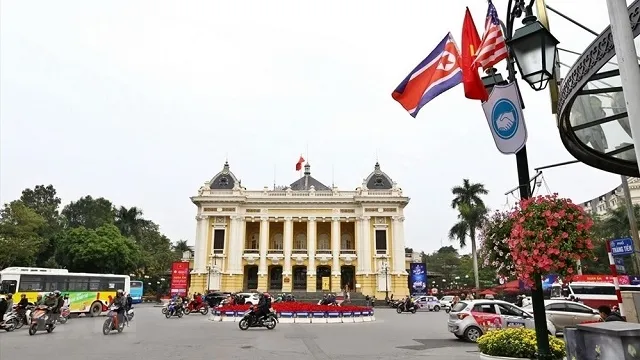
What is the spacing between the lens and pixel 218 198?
5378 centimetres

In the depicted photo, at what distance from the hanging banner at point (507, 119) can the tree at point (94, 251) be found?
5102 centimetres

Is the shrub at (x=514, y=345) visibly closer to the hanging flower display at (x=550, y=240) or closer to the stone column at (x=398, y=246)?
the hanging flower display at (x=550, y=240)

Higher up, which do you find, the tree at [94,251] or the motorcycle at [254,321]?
the tree at [94,251]

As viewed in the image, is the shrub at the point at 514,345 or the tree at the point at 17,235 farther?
the tree at the point at 17,235

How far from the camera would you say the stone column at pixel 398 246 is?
51.6 meters

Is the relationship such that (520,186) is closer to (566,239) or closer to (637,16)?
(566,239)

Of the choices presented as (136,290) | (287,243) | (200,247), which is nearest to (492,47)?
Answer: (287,243)

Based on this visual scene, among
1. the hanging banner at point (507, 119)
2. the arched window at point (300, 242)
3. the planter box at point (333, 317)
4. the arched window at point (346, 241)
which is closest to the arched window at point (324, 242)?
the arched window at point (346, 241)

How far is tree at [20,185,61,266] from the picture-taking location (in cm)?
5372

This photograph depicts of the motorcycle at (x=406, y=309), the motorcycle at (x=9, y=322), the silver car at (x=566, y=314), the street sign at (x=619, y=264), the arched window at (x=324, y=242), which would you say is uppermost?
the arched window at (x=324, y=242)

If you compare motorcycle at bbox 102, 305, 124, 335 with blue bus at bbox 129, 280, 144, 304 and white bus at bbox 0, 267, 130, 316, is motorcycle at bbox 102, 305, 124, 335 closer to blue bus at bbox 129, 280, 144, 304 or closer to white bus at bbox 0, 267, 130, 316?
white bus at bbox 0, 267, 130, 316

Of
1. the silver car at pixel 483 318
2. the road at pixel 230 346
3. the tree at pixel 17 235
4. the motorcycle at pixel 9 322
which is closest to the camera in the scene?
the road at pixel 230 346

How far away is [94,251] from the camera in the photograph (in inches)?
1939

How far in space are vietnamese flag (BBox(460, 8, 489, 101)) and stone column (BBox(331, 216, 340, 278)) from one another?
4611 centimetres
